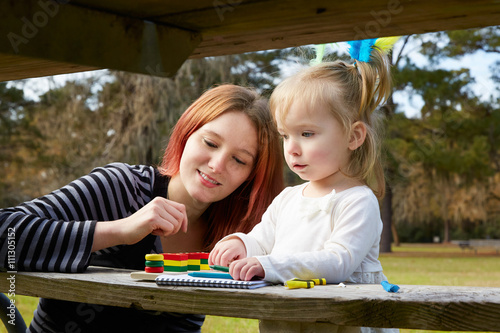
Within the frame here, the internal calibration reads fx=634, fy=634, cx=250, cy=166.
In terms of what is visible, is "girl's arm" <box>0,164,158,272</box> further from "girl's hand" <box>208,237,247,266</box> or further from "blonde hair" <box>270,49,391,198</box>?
"blonde hair" <box>270,49,391,198</box>

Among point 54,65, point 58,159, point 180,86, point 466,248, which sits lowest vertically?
point 466,248

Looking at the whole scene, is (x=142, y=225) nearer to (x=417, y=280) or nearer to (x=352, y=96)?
(x=352, y=96)

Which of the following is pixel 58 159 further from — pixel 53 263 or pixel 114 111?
pixel 53 263

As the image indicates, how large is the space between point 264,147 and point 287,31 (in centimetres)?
131

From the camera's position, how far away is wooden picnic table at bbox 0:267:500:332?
49.6 inches

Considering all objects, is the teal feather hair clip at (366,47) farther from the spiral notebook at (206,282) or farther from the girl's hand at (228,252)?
the spiral notebook at (206,282)

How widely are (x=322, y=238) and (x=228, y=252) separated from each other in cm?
29

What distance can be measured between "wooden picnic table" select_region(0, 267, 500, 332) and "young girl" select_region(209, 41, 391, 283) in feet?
0.92

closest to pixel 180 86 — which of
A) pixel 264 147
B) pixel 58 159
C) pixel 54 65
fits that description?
pixel 58 159

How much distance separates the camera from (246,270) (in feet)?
Result: 5.27

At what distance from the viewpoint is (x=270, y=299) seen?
1.37 m

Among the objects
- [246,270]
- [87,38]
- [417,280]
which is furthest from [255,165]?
[417,280]

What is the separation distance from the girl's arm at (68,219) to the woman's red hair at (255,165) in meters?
0.26

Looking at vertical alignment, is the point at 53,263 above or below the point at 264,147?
below
